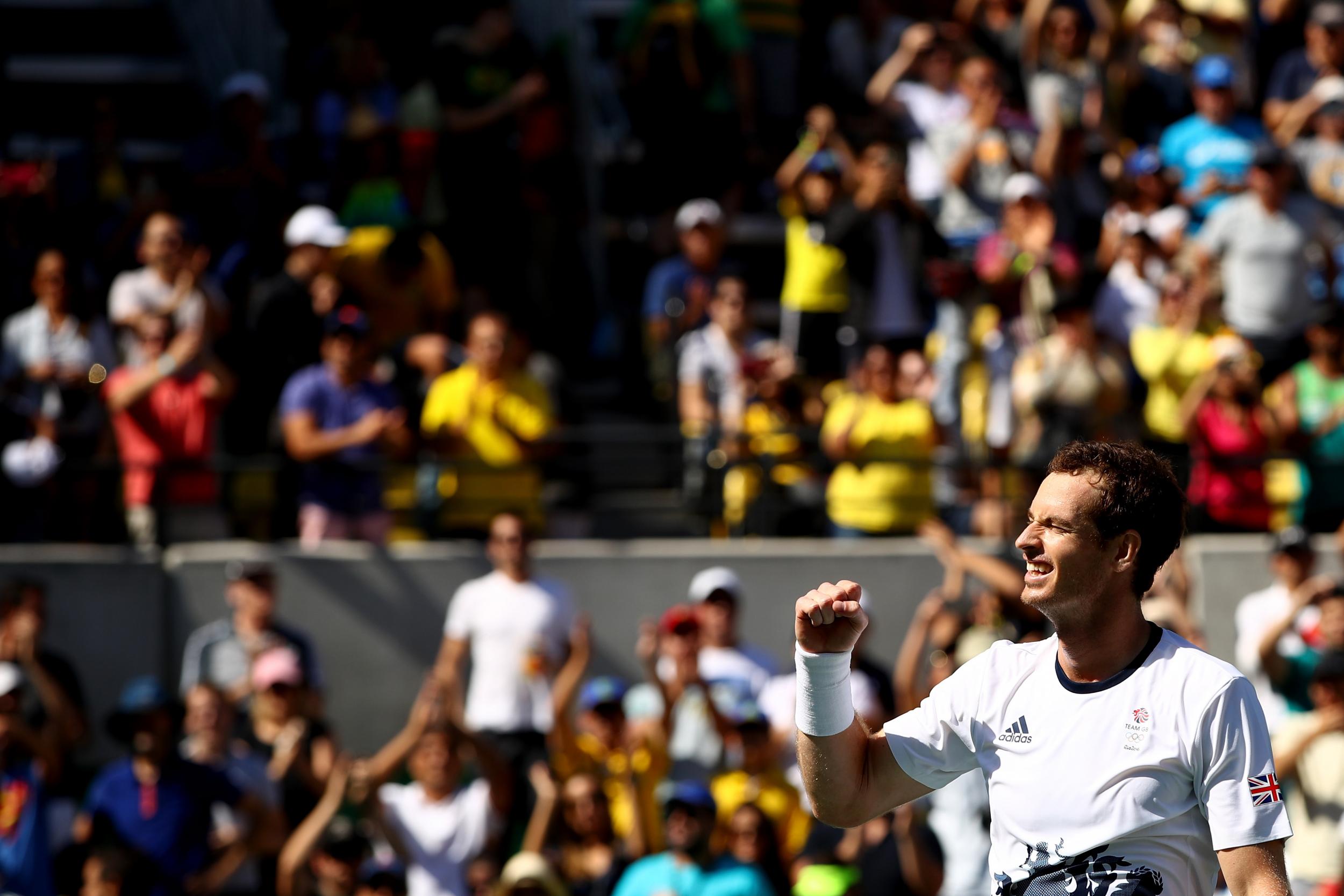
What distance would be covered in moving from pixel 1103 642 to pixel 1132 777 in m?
0.26

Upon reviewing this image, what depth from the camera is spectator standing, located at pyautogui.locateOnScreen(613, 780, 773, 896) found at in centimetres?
809

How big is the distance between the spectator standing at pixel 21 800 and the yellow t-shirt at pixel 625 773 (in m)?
2.18

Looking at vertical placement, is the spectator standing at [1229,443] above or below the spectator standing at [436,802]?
above

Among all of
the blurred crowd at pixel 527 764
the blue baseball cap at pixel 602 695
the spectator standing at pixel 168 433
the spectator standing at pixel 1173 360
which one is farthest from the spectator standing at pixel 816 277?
the spectator standing at pixel 168 433

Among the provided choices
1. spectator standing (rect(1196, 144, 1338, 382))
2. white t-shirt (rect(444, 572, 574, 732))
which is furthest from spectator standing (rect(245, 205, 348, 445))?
spectator standing (rect(1196, 144, 1338, 382))

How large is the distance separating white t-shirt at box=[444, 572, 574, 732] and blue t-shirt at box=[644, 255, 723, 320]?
238 centimetres

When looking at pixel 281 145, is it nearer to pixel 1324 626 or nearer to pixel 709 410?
pixel 709 410

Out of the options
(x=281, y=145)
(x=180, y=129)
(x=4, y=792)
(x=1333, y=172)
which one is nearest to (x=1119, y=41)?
(x=1333, y=172)

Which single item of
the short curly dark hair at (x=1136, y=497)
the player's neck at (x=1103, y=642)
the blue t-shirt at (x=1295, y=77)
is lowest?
the player's neck at (x=1103, y=642)

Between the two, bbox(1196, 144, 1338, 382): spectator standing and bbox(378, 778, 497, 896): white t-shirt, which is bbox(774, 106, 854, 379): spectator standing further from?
bbox(378, 778, 497, 896): white t-shirt

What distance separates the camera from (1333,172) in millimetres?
13031

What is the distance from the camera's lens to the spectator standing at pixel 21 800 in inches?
338

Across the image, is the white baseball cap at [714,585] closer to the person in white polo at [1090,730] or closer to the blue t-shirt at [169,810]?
the blue t-shirt at [169,810]

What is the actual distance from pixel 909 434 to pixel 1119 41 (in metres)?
4.80
